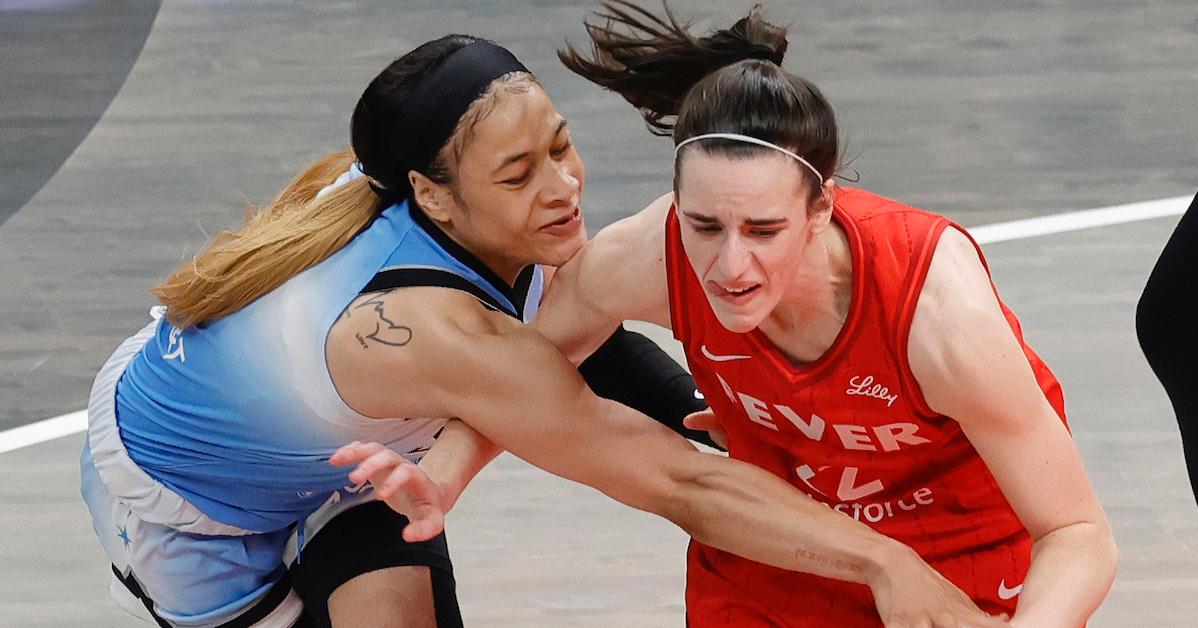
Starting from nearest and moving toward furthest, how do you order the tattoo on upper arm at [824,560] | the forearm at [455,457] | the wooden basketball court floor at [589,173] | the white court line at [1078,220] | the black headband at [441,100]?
the tattoo on upper arm at [824,560]
the forearm at [455,457]
the black headband at [441,100]
the wooden basketball court floor at [589,173]
the white court line at [1078,220]

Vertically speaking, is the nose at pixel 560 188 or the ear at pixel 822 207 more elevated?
the ear at pixel 822 207

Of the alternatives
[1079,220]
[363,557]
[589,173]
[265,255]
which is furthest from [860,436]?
[589,173]

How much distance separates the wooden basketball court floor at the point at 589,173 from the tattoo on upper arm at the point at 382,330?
946 mm

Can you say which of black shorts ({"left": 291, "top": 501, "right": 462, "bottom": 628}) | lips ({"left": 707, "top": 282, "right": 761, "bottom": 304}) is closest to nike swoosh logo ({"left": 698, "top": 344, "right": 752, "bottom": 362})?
lips ({"left": 707, "top": 282, "right": 761, "bottom": 304})

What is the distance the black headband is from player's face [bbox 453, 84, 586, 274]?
0.04 metres

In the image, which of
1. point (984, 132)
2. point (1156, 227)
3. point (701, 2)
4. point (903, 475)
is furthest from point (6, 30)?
point (903, 475)

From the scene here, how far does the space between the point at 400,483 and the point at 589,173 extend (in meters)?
3.14

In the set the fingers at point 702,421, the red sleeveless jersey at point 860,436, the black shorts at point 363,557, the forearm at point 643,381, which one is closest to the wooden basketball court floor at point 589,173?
the forearm at point 643,381

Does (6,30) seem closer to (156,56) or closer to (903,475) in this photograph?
(156,56)

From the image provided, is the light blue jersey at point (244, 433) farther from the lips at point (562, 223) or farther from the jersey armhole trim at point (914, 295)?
the jersey armhole trim at point (914, 295)

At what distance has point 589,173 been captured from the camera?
5254 millimetres

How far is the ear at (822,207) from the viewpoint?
217cm

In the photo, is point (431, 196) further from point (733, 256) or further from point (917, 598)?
point (917, 598)

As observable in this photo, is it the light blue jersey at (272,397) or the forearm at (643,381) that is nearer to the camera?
the light blue jersey at (272,397)
